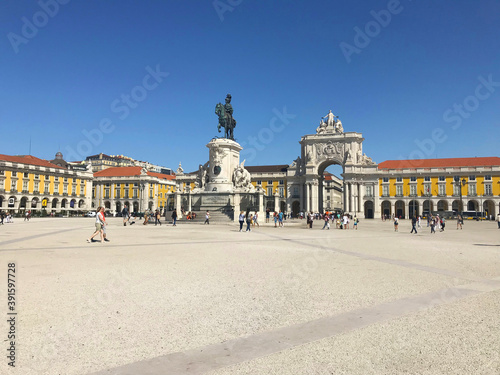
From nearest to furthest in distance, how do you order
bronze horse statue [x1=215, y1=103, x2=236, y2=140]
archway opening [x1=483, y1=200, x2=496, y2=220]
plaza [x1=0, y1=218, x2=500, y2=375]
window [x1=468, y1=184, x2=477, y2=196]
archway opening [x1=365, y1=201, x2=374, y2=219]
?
plaza [x1=0, y1=218, x2=500, y2=375] < bronze horse statue [x1=215, y1=103, x2=236, y2=140] < archway opening [x1=483, y1=200, x2=496, y2=220] < window [x1=468, y1=184, x2=477, y2=196] < archway opening [x1=365, y1=201, x2=374, y2=219]

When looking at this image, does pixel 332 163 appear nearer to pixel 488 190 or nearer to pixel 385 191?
pixel 385 191

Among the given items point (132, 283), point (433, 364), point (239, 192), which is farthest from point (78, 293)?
point (239, 192)

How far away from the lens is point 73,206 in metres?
78.4

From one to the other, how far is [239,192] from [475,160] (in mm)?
66292

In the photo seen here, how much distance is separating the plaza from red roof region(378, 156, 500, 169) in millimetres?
76856

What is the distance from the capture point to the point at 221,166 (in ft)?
112

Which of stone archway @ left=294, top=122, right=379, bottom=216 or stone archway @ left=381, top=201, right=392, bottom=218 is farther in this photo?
stone archway @ left=381, top=201, right=392, bottom=218

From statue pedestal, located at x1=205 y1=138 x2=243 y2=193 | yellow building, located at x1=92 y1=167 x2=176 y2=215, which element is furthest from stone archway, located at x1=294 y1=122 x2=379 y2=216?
statue pedestal, located at x1=205 y1=138 x2=243 y2=193

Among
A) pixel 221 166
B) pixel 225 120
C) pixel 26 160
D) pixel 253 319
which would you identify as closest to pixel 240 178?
pixel 221 166

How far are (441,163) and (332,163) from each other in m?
22.7

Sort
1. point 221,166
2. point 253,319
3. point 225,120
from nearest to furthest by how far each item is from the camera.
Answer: point 253,319, point 221,166, point 225,120

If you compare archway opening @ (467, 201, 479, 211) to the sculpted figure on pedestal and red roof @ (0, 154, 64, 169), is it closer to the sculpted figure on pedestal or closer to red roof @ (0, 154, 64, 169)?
the sculpted figure on pedestal

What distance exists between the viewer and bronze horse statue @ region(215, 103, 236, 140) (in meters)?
35.7

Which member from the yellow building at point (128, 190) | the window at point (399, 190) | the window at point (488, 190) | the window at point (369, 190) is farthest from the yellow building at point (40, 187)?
the window at point (488, 190)
